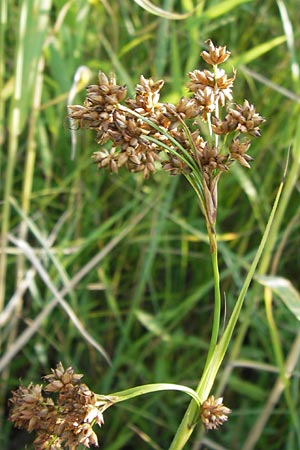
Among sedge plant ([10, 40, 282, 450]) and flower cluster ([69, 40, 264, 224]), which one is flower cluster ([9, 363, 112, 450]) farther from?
flower cluster ([69, 40, 264, 224])

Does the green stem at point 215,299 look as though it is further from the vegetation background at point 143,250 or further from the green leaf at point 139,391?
the vegetation background at point 143,250

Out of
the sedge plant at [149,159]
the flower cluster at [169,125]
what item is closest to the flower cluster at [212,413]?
the sedge plant at [149,159]

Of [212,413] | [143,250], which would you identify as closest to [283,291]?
[212,413]

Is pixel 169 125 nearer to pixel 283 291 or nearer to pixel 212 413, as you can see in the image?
pixel 212 413

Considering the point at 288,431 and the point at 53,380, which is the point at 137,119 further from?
the point at 288,431

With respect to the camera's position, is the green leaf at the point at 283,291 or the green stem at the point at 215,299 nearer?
the green stem at the point at 215,299
